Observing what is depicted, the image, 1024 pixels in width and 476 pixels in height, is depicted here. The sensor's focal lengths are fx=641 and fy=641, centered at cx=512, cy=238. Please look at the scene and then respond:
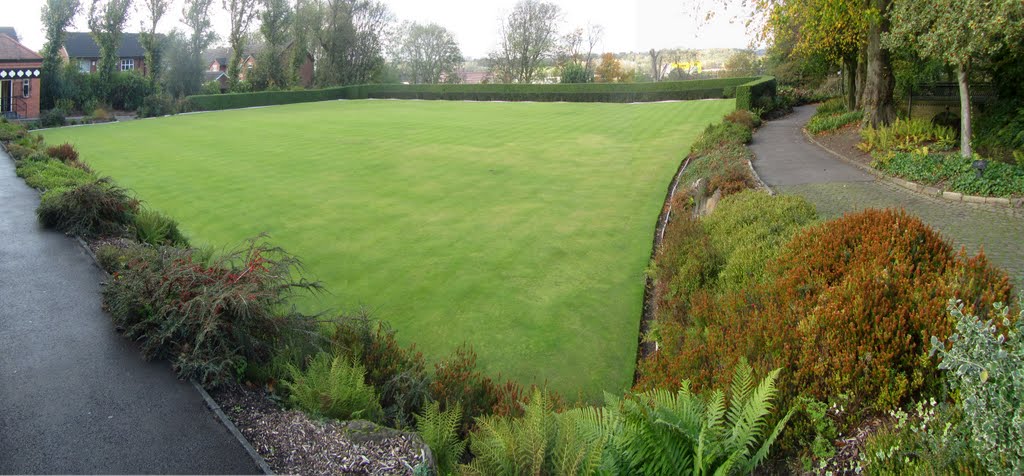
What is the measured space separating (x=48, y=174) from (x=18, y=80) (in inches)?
1087

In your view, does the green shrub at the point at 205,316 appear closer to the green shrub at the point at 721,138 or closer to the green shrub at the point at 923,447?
the green shrub at the point at 923,447

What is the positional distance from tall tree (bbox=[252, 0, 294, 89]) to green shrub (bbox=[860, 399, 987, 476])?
169 feet

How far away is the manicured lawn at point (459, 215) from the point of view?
7.58 m

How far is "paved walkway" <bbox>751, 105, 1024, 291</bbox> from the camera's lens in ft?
26.5

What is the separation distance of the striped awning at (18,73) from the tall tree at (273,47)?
16.9m

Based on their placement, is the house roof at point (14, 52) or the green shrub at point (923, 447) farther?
the house roof at point (14, 52)

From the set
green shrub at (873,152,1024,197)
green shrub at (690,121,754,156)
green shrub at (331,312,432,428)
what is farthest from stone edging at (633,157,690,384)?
green shrub at (873,152,1024,197)

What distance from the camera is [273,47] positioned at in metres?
49.9

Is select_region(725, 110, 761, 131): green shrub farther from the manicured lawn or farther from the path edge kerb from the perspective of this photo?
the path edge kerb

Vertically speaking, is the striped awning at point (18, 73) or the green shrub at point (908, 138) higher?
the striped awning at point (18, 73)

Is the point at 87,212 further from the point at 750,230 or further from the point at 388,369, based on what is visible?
the point at 750,230

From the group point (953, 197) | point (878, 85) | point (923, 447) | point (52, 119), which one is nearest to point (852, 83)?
point (878, 85)

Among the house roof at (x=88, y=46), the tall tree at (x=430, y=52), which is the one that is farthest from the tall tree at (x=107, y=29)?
the tall tree at (x=430, y=52)

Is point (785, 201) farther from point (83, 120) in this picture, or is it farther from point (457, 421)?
point (83, 120)
